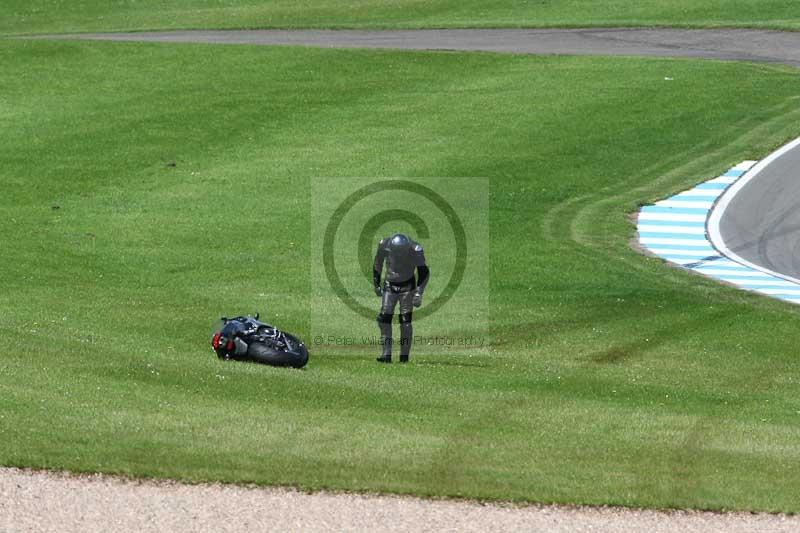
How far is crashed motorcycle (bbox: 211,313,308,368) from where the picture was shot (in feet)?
62.9

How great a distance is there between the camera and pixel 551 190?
114 feet

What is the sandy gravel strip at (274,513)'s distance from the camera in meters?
13.2

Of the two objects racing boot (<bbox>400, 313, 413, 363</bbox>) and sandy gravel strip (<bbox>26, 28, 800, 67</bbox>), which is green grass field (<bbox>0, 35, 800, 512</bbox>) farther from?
sandy gravel strip (<bbox>26, 28, 800, 67</bbox>)

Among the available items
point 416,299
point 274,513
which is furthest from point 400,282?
point 274,513

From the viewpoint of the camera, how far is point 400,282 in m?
19.9

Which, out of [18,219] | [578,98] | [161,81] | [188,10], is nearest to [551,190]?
[578,98]

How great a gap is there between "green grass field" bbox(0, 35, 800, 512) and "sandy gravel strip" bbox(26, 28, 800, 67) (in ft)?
6.36

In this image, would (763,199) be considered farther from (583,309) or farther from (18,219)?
(18,219)

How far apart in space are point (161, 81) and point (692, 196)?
63.4ft

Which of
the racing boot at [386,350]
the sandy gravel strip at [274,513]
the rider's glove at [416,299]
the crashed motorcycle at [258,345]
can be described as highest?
the rider's glove at [416,299]

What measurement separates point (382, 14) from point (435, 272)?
3306 cm
